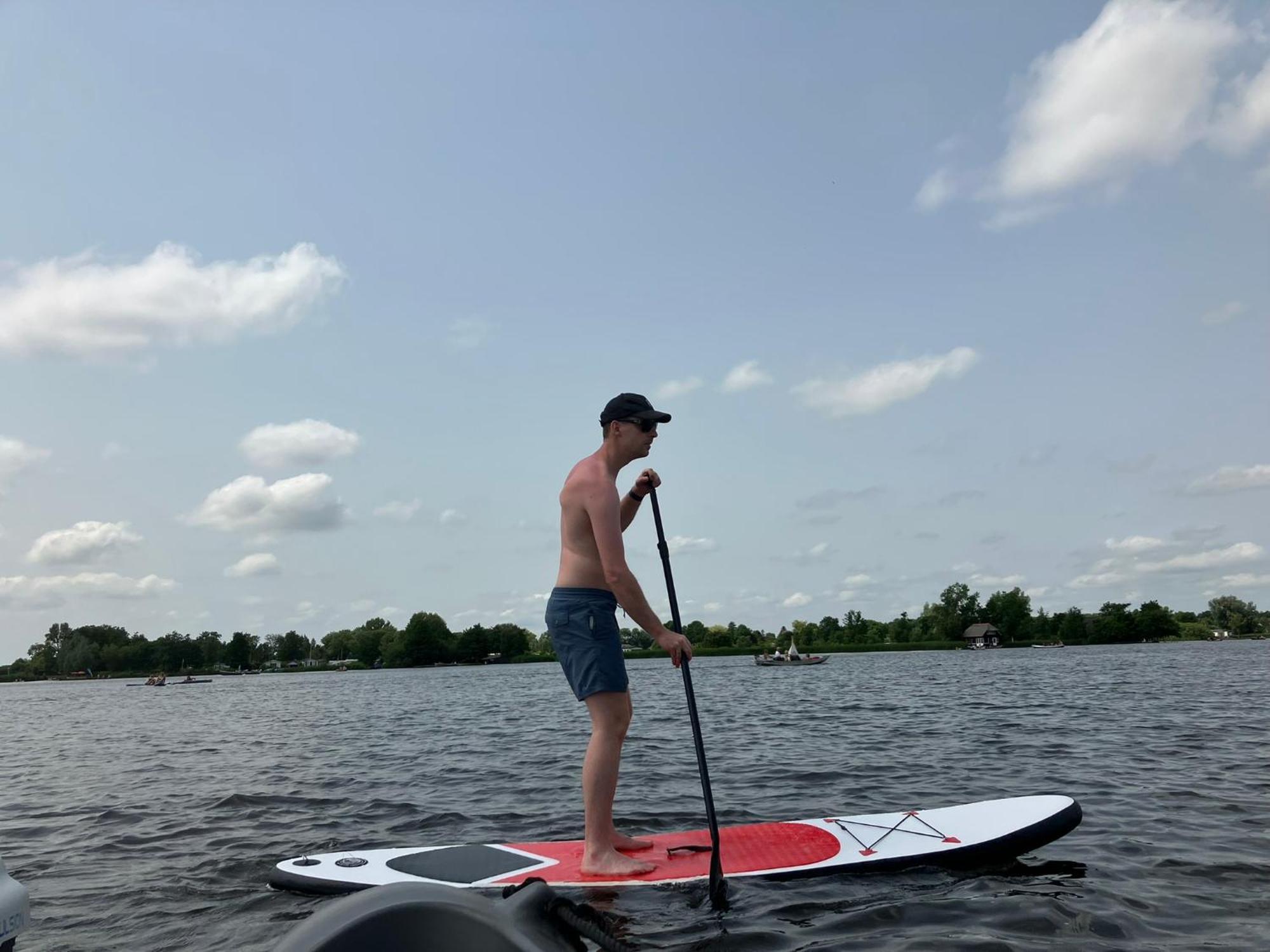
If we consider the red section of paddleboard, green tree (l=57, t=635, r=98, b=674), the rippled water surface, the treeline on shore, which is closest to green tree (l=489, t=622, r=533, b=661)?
the treeline on shore

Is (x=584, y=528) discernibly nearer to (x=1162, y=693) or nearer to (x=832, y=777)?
(x=832, y=777)

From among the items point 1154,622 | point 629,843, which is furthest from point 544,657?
point 629,843

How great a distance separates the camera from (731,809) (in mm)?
7379

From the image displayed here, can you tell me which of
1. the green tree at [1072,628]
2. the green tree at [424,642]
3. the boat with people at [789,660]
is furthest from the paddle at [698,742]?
the green tree at [1072,628]

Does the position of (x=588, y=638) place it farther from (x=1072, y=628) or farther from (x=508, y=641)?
(x=1072, y=628)

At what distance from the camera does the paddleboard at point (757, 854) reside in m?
4.89

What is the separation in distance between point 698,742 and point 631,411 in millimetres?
2068

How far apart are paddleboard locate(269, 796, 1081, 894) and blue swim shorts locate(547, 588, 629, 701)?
3.60 ft

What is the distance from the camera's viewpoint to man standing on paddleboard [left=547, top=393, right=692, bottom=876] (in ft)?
16.0

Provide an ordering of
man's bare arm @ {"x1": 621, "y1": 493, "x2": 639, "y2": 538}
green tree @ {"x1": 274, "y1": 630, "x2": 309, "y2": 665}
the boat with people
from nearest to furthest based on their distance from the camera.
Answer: man's bare arm @ {"x1": 621, "y1": 493, "x2": 639, "y2": 538} → the boat with people → green tree @ {"x1": 274, "y1": 630, "x2": 309, "y2": 665}

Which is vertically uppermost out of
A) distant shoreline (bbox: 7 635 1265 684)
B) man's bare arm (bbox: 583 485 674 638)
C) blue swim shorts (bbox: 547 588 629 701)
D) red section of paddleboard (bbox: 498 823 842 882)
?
man's bare arm (bbox: 583 485 674 638)

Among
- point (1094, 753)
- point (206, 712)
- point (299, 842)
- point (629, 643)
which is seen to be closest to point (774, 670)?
point (629, 643)

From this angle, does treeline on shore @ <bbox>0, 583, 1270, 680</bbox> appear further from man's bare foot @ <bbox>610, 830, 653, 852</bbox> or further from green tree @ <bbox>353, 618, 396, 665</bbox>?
man's bare foot @ <bbox>610, 830, 653, 852</bbox>

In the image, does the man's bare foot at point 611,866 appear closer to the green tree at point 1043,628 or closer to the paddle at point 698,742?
the paddle at point 698,742
